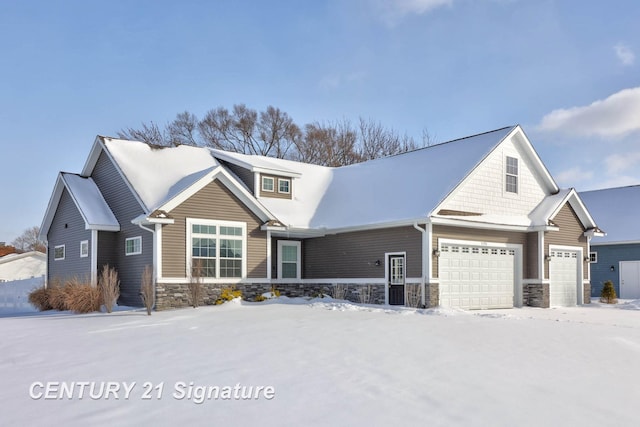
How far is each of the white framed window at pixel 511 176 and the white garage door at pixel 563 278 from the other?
2.98m

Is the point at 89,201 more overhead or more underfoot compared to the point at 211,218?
more overhead

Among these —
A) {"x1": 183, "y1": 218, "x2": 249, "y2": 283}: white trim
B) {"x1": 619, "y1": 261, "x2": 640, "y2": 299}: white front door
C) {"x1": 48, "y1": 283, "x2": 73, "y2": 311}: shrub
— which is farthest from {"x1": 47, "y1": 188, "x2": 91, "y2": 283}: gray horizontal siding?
{"x1": 619, "y1": 261, "x2": 640, "y2": 299}: white front door

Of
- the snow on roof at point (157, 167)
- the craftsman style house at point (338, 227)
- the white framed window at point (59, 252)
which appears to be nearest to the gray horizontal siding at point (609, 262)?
the craftsman style house at point (338, 227)

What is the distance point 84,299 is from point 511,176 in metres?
14.5

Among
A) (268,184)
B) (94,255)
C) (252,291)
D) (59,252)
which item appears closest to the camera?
(94,255)

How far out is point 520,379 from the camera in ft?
27.8

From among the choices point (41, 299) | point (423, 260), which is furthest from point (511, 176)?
point (41, 299)

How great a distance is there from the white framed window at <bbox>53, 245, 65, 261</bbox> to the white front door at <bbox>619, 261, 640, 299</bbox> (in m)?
24.1

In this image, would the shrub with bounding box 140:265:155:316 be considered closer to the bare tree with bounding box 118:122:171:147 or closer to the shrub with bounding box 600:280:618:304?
the shrub with bounding box 600:280:618:304

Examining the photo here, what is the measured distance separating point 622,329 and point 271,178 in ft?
42.6

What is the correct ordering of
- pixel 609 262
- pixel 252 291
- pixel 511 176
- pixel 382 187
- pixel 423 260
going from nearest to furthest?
pixel 423 260, pixel 252 291, pixel 511 176, pixel 382 187, pixel 609 262

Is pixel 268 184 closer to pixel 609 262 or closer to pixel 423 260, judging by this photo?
pixel 423 260

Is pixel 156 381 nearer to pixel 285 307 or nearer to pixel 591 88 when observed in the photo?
pixel 285 307

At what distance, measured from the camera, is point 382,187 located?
Result: 22.3 meters
